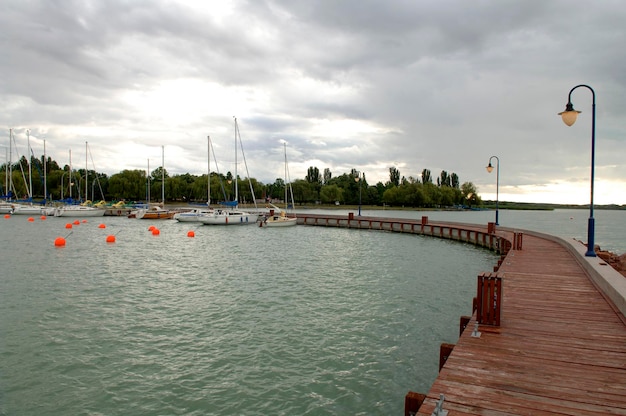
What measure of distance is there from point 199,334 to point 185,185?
131681 millimetres

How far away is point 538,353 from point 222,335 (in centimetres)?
816

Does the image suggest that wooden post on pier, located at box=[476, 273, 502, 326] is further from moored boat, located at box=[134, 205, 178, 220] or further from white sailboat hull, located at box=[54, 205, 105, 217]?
white sailboat hull, located at box=[54, 205, 105, 217]

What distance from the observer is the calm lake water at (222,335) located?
8.27 meters

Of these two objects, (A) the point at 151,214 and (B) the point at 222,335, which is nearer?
(B) the point at 222,335

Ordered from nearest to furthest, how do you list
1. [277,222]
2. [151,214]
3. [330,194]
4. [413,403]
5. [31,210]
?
[413,403] < [277,222] < [151,214] < [31,210] < [330,194]

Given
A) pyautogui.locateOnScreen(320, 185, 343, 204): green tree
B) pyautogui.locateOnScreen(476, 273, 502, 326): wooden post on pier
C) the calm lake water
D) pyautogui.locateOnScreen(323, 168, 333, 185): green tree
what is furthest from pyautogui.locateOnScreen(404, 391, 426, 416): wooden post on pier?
pyautogui.locateOnScreen(323, 168, 333, 185): green tree

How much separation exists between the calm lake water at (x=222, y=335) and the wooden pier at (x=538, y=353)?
80.6 inches

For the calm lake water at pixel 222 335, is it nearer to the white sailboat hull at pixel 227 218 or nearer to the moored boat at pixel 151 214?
the white sailboat hull at pixel 227 218

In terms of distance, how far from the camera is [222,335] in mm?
11781

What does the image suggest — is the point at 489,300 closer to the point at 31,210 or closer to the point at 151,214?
the point at 151,214

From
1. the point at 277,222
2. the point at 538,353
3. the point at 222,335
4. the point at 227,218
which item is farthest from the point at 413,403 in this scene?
the point at 227,218

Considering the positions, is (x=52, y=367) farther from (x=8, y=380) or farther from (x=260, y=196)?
(x=260, y=196)

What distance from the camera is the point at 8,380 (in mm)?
8906

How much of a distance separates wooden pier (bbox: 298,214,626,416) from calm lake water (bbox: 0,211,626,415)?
6.72 ft
